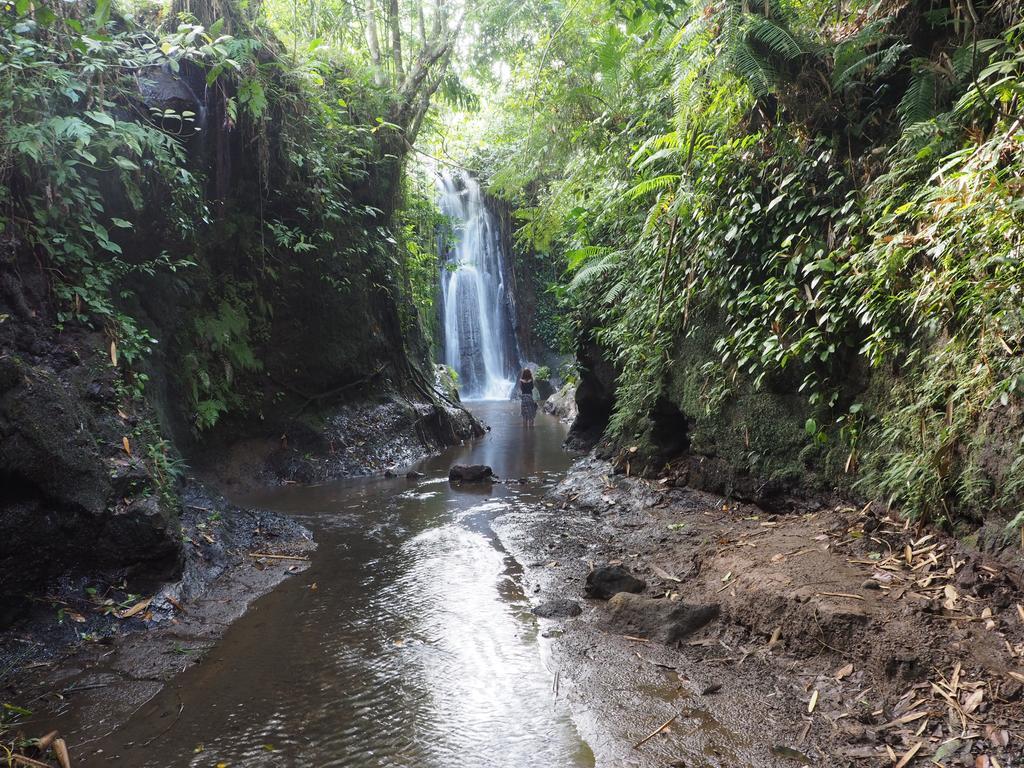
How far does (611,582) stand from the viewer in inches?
179

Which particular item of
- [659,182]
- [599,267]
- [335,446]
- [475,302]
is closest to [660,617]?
[659,182]

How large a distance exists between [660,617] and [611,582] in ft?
2.08

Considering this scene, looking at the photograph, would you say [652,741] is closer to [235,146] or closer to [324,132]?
[235,146]

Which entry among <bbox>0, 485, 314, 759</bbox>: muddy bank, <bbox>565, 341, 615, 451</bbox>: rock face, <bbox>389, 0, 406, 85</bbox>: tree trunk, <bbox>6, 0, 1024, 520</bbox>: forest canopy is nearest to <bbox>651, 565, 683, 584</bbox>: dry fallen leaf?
<bbox>6, 0, 1024, 520</bbox>: forest canopy

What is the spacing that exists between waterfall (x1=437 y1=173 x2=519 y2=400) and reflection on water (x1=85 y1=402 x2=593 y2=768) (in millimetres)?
17012

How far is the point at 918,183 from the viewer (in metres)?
4.19

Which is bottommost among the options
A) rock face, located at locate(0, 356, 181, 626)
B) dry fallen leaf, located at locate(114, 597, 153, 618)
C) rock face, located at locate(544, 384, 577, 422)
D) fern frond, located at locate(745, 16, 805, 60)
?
rock face, located at locate(544, 384, 577, 422)

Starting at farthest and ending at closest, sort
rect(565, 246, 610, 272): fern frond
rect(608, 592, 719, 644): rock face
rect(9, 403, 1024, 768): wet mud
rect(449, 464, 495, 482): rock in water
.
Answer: rect(565, 246, 610, 272): fern frond, rect(449, 464, 495, 482): rock in water, rect(608, 592, 719, 644): rock face, rect(9, 403, 1024, 768): wet mud

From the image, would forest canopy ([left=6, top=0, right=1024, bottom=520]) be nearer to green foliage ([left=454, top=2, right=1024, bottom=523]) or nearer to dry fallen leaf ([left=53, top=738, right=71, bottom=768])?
green foliage ([left=454, top=2, right=1024, bottom=523])

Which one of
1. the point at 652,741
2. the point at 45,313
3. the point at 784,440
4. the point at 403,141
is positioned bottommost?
the point at 652,741

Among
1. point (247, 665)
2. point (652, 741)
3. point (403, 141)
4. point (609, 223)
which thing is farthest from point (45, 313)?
point (403, 141)

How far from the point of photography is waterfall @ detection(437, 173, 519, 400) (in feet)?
75.3

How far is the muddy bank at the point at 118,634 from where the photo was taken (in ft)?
10.7

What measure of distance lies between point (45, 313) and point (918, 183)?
6380 mm
